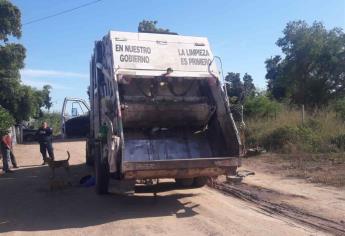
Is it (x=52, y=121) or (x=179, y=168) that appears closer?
(x=179, y=168)

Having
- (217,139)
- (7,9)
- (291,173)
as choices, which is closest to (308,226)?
(217,139)

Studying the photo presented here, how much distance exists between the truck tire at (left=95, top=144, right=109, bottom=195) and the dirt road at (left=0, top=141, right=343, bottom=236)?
0.18 m

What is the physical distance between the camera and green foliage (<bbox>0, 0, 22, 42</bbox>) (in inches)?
1154

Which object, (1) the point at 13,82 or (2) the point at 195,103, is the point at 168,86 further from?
(1) the point at 13,82

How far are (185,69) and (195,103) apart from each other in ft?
2.22

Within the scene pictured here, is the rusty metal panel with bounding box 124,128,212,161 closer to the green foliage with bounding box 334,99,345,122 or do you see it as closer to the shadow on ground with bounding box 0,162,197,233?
the shadow on ground with bounding box 0,162,197,233

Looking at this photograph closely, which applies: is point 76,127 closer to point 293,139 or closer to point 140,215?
point 293,139

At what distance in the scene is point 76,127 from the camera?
1834cm

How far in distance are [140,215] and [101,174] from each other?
165 cm

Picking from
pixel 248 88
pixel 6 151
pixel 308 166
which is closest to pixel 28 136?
pixel 6 151

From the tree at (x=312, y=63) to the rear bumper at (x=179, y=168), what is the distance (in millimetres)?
24188

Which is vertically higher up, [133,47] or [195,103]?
[133,47]

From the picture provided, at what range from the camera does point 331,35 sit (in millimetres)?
32531

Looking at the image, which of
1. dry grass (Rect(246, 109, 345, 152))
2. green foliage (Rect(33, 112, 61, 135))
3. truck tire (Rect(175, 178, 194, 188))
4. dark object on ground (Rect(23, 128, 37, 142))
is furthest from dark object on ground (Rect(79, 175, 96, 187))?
green foliage (Rect(33, 112, 61, 135))
